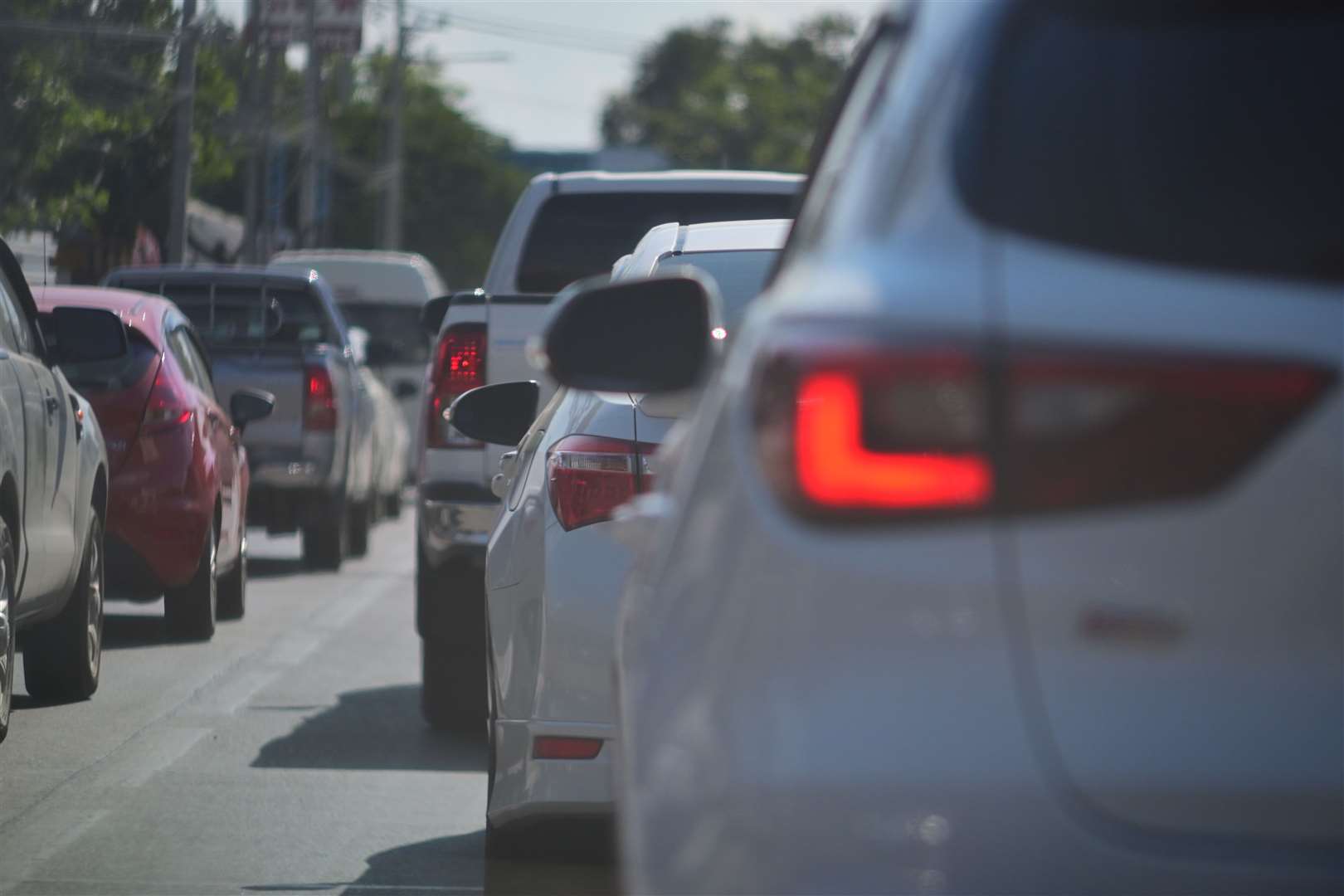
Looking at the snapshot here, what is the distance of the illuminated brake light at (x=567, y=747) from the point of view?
5.02 metres

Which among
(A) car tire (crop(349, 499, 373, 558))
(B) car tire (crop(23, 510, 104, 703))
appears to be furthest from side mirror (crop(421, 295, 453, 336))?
(A) car tire (crop(349, 499, 373, 558))

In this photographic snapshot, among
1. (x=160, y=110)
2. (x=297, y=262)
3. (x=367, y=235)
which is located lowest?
(x=367, y=235)

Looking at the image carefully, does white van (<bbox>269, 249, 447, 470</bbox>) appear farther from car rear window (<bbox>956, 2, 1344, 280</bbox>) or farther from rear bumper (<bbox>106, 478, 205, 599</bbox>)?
car rear window (<bbox>956, 2, 1344, 280</bbox>)

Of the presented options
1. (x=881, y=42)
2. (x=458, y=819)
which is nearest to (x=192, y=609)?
(x=458, y=819)

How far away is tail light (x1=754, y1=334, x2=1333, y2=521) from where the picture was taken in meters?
2.18

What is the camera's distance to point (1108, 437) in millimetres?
2193

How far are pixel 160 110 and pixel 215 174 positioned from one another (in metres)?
4.06

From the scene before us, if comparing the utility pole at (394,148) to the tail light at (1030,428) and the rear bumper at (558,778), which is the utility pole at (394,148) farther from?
the tail light at (1030,428)

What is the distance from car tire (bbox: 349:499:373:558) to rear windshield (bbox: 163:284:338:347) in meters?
1.61

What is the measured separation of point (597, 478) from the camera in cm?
517

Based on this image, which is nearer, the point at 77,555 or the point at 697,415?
the point at 697,415

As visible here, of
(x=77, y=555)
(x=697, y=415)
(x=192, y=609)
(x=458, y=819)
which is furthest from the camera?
(x=192, y=609)

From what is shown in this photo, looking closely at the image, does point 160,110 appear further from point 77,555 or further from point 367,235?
point 367,235

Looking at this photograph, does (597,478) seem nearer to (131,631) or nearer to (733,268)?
(733,268)
